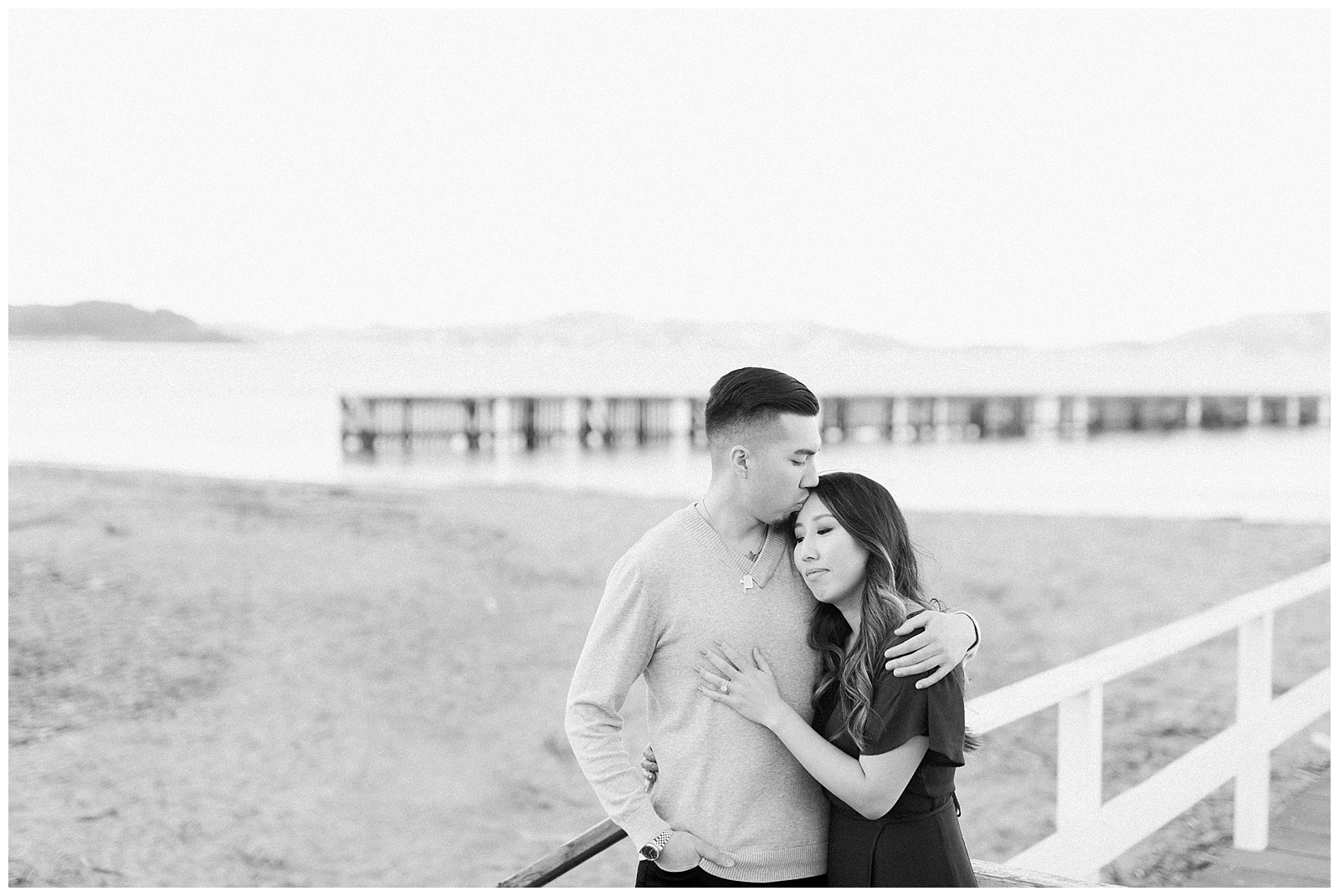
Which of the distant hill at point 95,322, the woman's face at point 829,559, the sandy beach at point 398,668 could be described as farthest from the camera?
the distant hill at point 95,322

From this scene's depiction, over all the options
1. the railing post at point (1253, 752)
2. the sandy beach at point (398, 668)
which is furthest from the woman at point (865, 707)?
the sandy beach at point (398, 668)

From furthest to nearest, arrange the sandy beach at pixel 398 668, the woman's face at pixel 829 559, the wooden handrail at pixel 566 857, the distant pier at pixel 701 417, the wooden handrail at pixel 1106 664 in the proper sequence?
1. the distant pier at pixel 701 417
2. the sandy beach at pixel 398 668
3. the wooden handrail at pixel 1106 664
4. the woman's face at pixel 829 559
5. the wooden handrail at pixel 566 857

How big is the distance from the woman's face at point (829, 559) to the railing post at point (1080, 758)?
3.48 feet

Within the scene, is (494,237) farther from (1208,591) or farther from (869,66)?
(1208,591)

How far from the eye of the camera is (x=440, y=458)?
→ 38.1 meters

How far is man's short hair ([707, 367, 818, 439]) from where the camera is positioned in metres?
1.63

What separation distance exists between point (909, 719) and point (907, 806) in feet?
0.53

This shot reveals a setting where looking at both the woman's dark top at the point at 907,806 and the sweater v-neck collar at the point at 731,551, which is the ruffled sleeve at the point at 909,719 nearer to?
the woman's dark top at the point at 907,806

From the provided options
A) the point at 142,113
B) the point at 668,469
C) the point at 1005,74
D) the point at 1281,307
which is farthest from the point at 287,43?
the point at 1281,307

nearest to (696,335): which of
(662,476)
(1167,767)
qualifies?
(662,476)

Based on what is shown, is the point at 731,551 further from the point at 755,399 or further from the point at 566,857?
the point at 566,857

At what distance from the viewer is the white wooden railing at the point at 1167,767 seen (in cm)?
232

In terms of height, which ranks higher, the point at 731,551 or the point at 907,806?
the point at 731,551

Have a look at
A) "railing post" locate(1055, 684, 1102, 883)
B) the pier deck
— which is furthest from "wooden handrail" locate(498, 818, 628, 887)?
the pier deck
